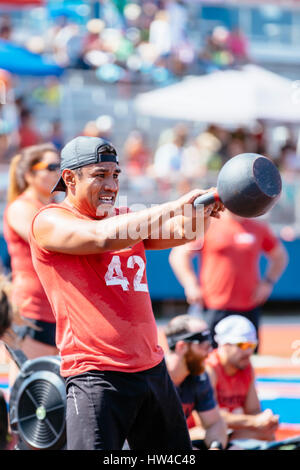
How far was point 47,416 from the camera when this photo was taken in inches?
186

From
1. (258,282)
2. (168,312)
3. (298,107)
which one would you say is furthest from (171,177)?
(258,282)

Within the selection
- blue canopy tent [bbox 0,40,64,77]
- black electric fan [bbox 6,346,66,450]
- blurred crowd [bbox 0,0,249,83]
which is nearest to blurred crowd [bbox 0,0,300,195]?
blurred crowd [bbox 0,0,249,83]

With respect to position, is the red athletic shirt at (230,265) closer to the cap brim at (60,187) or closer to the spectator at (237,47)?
the cap brim at (60,187)

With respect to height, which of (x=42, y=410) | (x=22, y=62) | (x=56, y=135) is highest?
(x=22, y=62)

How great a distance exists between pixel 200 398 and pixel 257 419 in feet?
1.94

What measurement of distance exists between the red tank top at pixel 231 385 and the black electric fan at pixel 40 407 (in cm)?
164

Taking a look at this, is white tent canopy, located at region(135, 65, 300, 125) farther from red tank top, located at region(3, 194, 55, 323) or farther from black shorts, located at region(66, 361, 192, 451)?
black shorts, located at region(66, 361, 192, 451)

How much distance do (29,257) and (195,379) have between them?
136 centimetres

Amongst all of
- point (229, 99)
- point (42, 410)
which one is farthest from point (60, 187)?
point (229, 99)

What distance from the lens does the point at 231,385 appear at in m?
6.20

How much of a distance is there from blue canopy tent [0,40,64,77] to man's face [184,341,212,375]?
8856 millimetres

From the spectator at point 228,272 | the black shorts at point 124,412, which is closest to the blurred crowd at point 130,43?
the spectator at point 228,272

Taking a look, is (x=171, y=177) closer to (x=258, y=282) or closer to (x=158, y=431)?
(x=258, y=282)

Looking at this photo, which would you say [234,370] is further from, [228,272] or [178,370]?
[228,272]
